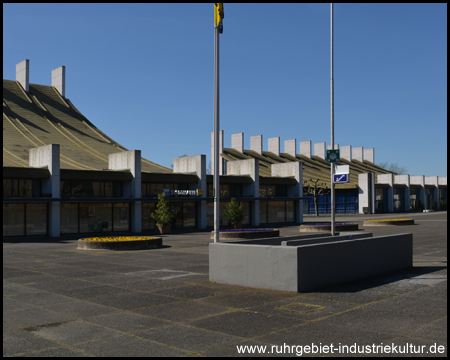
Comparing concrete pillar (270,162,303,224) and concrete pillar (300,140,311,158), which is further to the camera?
concrete pillar (300,140,311,158)

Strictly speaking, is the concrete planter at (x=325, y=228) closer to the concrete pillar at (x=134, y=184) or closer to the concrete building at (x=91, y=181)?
the concrete building at (x=91, y=181)

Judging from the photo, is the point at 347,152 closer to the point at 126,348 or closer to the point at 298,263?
the point at 298,263

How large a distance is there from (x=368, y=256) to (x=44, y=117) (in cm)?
5127

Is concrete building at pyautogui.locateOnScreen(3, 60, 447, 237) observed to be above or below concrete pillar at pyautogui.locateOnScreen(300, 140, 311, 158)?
below

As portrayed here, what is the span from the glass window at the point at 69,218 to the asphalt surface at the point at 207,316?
20.2m

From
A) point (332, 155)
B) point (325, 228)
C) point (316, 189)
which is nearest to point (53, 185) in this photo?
point (325, 228)

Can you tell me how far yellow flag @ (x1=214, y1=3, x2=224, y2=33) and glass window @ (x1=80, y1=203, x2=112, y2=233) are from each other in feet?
77.5

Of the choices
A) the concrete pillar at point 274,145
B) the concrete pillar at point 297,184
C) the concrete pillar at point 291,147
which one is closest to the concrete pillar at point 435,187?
the concrete pillar at point 291,147

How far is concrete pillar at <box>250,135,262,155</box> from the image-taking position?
8681 centimetres

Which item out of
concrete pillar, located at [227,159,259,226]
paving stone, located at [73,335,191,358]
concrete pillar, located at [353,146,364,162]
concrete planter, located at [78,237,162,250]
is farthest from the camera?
concrete pillar, located at [353,146,364,162]

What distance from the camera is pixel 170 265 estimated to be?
1669 cm

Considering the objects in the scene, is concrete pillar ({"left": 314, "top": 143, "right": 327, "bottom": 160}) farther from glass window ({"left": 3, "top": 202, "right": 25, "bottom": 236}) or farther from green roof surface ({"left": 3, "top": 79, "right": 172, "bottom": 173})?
glass window ({"left": 3, "top": 202, "right": 25, "bottom": 236})

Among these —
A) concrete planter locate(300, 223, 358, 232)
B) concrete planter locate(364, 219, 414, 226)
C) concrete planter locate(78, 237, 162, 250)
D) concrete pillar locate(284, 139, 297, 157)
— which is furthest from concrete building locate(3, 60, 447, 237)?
concrete pillar locate(284, 139, 297, 157)

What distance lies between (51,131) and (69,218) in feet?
69.2
